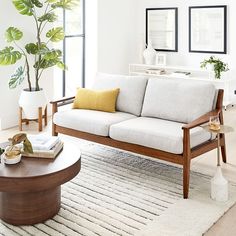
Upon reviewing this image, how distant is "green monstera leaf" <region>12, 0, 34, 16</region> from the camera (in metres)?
5.01

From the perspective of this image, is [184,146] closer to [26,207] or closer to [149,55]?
[26,207]

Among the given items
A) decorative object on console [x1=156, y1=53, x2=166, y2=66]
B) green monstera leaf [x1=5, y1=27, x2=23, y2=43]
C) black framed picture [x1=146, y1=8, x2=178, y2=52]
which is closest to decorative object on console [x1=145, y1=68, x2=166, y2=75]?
decorative object on console [x1=156, y1=53, x2=166, y2=66]

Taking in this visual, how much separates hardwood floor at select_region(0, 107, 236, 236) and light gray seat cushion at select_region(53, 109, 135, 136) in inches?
34.6

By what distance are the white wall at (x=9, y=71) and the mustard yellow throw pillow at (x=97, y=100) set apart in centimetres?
136

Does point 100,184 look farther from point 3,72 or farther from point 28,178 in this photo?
point 3,72

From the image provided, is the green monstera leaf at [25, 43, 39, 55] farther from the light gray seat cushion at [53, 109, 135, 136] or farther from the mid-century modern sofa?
the light gray seat cushion at [53, 109, 135, 136]

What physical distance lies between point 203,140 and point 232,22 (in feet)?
12.5

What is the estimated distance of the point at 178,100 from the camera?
12.9 ft

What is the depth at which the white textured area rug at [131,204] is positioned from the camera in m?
2.76

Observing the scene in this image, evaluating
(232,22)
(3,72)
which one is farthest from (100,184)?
(232,22)

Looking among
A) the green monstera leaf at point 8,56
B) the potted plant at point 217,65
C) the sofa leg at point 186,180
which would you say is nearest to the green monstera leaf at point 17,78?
the green monstera leaf at point 8,56

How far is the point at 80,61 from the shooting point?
280 inches

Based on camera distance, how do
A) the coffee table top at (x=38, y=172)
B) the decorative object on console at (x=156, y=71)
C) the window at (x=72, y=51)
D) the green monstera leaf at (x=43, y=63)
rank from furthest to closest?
the decorative object on console at (x=156, y=71), the window at (x=72, y=51), the green monstera leaf at (x=43, y=63), the coffee table top at (x=38, y=172)

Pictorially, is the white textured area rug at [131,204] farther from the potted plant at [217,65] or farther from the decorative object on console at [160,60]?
the decorative object on console at [160,60]
